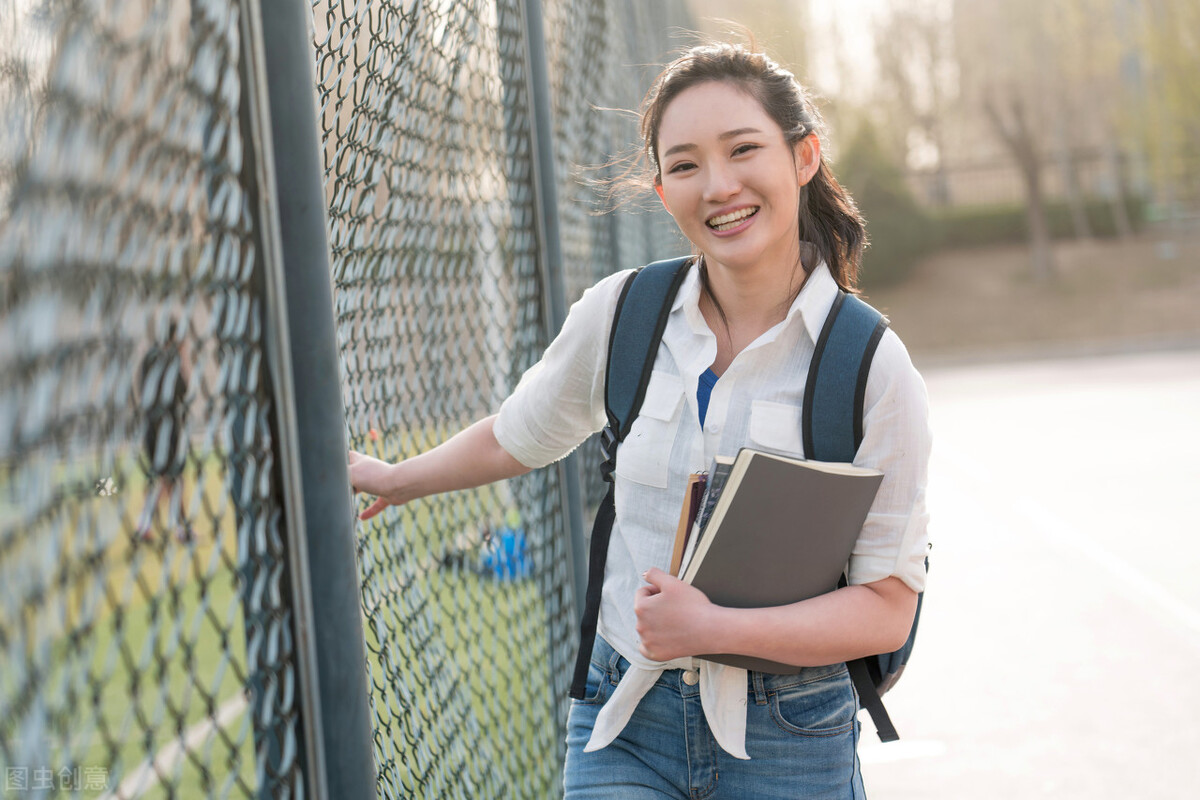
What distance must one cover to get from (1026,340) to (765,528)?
23683 mm

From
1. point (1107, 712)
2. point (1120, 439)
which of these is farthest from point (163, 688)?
point (1120, 439)

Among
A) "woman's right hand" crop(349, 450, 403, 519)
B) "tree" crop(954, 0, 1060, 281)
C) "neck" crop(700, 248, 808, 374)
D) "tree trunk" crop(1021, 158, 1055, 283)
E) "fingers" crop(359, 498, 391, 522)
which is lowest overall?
"fingers" crop(359, 498, 391, 522)

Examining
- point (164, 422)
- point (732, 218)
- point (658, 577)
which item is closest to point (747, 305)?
point (732, 218)

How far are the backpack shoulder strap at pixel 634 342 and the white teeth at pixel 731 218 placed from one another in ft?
0.51

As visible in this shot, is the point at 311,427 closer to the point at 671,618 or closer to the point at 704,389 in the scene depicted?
the point at 671,618

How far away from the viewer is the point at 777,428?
1.84 m

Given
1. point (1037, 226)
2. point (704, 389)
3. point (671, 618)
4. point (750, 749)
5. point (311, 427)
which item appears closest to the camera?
point (311, 427)

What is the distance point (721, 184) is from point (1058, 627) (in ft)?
14.2

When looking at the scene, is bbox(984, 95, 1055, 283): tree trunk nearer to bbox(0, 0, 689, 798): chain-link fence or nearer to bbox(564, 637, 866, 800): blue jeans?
bbox(564, 637, 866, 800): blue jeans

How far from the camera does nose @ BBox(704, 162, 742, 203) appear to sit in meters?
1.91

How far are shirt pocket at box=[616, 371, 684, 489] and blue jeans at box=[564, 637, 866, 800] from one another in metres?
0.33

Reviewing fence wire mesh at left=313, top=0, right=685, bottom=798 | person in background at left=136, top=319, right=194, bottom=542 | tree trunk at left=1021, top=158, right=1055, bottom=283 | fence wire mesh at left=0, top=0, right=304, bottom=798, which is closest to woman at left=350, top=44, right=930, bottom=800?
fence wire mesh at left=313, top=0, right=685, bottom=798

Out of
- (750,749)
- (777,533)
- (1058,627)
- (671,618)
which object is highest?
(777,533)

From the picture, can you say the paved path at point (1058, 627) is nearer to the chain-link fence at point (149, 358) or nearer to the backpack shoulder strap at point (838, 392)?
the backpack shoulder strap at point (838, 392)
